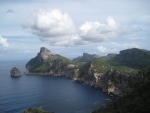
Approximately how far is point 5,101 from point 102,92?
88185mm

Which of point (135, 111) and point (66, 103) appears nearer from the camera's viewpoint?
point (135, 111)

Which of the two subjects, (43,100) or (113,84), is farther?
(113,84)

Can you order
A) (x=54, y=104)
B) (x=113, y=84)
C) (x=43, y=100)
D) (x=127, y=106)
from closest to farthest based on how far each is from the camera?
(x=127, y=106) < (x=54, y=104) < (x=43, y=100) < (x=113, y=84)

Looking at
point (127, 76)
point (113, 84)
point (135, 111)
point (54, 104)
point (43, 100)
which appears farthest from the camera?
point (113, 84)

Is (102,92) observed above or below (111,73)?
below

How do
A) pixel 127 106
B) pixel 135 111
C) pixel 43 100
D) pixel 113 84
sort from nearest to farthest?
1. pixel 135 111
2. pixel 127 106
3. pixel 43 100
4. pixel 113 84

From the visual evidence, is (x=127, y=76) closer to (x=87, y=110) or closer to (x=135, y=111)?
(x=87, y=110)

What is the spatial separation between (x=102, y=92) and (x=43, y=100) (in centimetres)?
6024

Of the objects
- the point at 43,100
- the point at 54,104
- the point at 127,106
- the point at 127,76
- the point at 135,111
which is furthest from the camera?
the point at 127,76

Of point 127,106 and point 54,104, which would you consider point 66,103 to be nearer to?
point 54,104

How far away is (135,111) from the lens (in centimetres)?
6994

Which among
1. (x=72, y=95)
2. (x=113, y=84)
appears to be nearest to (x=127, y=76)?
(x=113, y=84)

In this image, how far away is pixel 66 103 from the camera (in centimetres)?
14225

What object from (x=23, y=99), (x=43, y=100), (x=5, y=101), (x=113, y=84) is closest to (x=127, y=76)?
(x=113, y=84)
